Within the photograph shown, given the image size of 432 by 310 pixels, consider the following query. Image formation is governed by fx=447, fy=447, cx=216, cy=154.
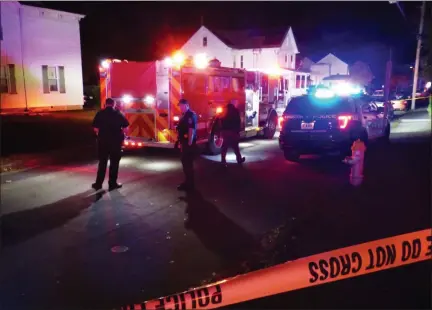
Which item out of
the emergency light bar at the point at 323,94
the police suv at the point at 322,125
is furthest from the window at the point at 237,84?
the police suv at the point at 322,125

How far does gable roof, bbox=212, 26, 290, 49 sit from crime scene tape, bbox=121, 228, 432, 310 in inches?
1520

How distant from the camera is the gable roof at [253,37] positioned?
40938mm

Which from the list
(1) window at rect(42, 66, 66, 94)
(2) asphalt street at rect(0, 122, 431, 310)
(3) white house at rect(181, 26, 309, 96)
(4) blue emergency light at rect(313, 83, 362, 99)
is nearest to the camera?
(2) asphalt street at rect(0, 122, 431, 310)

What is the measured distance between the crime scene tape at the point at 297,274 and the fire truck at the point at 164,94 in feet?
25.3

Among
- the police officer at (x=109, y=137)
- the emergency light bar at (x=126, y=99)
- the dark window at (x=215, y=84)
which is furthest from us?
the dark window at (x=215, y=84)

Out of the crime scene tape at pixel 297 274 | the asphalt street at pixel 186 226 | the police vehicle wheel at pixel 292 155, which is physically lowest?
the asphalt street at pixel 186 226

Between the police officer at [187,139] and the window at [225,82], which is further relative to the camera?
the window at [225,82]

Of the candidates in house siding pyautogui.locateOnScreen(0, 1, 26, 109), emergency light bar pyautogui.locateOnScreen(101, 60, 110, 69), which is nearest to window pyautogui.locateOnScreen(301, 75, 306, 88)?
house siding pyautogui.locateOnScreen(0, 1, 26, 109)

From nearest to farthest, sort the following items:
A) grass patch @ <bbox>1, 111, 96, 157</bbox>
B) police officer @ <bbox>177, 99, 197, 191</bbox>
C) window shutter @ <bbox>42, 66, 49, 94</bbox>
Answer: police officer @ <bbox>177, 99, 197, 191</bbox> < grass patch @ <bbox>1, 111, 96, 157</bbox> < window shutter @ <bbox>42, 66, 49, 94</bbox>

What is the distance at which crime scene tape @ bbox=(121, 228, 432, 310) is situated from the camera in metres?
3.07

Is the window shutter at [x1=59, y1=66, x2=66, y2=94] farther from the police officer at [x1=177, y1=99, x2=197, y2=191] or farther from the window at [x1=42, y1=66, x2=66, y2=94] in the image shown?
the police officer at [x1=177, y1=99, x2=197, y2=191]

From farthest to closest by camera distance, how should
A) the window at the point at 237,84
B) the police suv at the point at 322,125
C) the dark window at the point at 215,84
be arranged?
the window at the point at 237,84 → the dark window at the point at 215,84 → the police suv at the point at 322,125

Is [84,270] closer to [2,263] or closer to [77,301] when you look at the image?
[77,301]

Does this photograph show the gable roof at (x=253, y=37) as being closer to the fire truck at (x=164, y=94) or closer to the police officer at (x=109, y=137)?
the fire truck at (x=164, y=94)
